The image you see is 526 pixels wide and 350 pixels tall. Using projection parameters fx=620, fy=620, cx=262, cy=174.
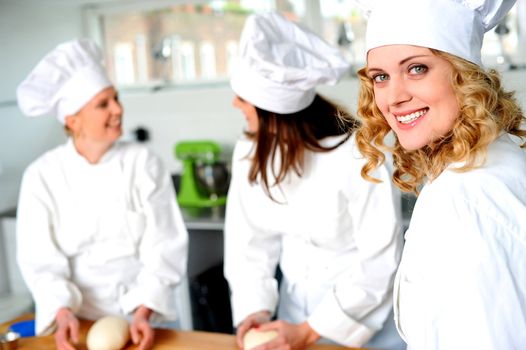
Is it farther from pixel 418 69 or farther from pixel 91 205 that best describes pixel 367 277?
pixel 91 205

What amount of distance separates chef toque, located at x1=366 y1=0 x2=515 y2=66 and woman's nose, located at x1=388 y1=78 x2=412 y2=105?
61 mm

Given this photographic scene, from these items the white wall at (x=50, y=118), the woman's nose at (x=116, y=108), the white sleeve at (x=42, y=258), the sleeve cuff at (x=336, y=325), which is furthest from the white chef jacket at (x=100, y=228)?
the white wall at (x=50, y=118)

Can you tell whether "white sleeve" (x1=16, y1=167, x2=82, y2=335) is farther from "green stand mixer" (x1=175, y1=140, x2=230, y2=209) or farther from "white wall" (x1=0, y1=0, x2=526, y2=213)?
"white wall" (x1=0, y1=0, x2=526, y2=213)

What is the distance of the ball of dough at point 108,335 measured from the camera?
56.4 inches

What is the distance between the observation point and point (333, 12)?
3111 mm

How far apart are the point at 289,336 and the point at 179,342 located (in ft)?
0.87

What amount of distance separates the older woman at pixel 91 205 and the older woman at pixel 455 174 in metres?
0.98

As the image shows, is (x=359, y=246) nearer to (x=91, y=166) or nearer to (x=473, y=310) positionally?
(x=473, y=310)

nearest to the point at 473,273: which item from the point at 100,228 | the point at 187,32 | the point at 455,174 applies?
the point at 455,174

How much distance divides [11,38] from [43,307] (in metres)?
1.97

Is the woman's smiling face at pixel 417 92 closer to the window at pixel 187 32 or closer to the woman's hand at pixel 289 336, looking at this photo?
the woman's hand at pixel 289 336

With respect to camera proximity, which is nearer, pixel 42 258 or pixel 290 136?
pixel 290 136

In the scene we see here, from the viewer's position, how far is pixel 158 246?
1819mm

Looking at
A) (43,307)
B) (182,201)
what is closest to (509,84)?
(182,201)
